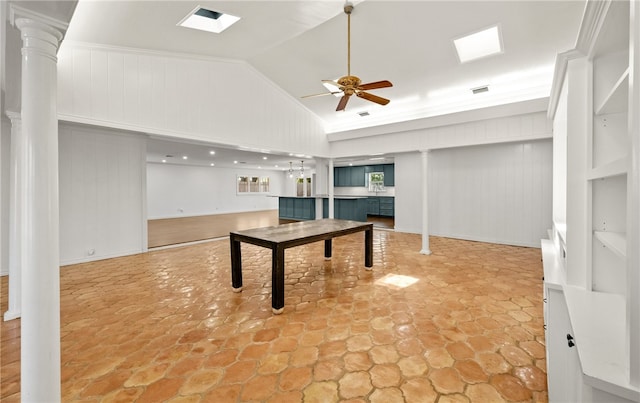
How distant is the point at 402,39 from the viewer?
394 centimetres

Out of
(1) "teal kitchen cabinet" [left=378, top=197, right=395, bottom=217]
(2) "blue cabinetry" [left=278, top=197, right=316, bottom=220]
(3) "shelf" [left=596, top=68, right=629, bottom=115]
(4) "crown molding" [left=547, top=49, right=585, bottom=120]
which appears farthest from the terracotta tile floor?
(1) "teal kitchen cabinet" [left=378, top=197, right=395, bottom=217]

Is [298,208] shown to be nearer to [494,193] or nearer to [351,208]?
[351,208]

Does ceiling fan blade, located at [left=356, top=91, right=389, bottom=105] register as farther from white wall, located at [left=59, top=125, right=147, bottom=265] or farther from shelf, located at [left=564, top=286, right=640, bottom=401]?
white wall, located at [left=59, top=125, right=147, bottom=265]

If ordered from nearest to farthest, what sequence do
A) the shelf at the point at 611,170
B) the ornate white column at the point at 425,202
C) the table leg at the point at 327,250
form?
1. the shelf at the point at 611,170
2. the table leg at the point at 327,250
3. the ornate white column at the point at 425,202

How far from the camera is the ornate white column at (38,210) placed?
3.59ft

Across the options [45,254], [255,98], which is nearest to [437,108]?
[255,98]

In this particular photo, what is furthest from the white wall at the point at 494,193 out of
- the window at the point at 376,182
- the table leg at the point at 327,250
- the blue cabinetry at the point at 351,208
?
the window at the point at 376,182

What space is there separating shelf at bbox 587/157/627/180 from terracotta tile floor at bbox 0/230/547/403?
1335mm

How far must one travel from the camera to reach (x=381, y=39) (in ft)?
13.1

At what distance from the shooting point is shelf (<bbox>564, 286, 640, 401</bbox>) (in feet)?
2.63

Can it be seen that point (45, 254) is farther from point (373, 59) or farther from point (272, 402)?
point (373, 59)

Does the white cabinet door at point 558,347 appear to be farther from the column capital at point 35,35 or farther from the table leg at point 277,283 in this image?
the column capital at point 35,35

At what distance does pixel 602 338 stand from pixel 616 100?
1.11m

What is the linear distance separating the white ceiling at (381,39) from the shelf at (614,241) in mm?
2909
